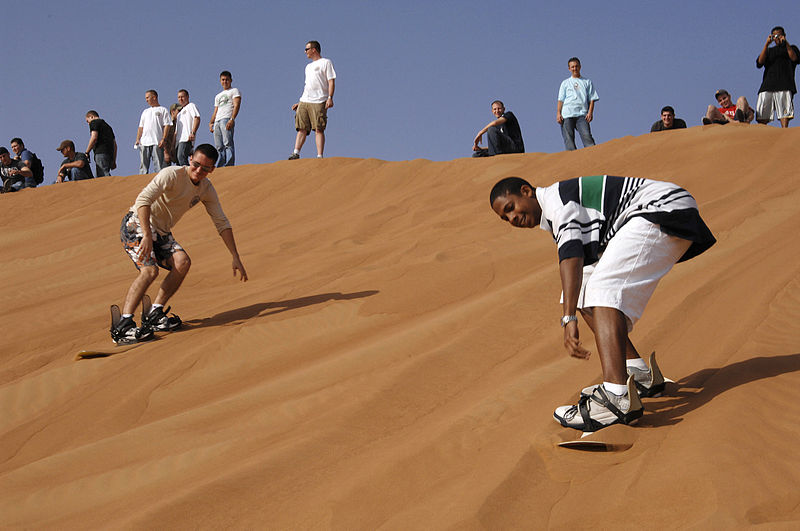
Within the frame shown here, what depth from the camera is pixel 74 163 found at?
48.9 feet

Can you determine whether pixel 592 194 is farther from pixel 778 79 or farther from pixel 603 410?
pixel 778 79

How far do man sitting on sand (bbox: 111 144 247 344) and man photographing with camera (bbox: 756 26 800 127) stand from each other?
8.30 meters

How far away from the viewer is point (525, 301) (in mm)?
6152

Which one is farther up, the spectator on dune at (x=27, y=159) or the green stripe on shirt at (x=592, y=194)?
the spectator on dune at (x=27, y=159)

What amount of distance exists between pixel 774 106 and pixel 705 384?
28.3ft

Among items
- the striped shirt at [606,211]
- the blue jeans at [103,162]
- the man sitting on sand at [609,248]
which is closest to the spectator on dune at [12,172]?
the blue jeans at [103,162]

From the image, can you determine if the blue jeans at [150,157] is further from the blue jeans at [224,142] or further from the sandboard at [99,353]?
the sandboard at [99,353]

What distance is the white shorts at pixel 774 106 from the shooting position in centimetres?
1097

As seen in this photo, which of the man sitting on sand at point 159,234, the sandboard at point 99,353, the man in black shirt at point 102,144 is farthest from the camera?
the man in black shirt at point 102,144

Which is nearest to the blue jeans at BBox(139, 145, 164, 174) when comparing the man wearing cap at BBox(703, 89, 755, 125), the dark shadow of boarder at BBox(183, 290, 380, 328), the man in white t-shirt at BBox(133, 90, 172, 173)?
the man in white t-shirt at BBox(133, 90, 172, 173)

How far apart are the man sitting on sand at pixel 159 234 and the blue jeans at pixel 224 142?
6.83m

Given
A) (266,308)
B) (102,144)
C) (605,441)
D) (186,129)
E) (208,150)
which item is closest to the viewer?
(605,441)

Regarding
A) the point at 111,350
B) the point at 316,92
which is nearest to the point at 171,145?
the point at 316,92

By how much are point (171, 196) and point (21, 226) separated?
7.40 metres
